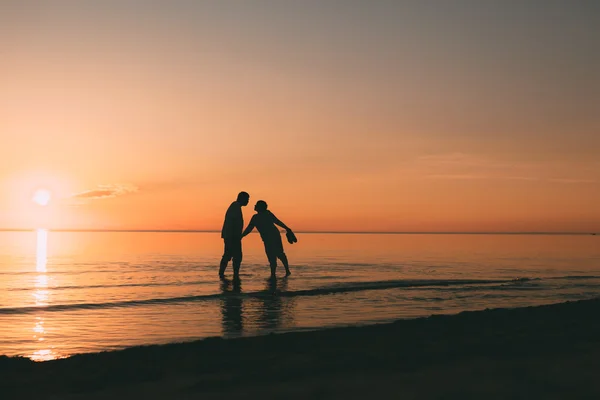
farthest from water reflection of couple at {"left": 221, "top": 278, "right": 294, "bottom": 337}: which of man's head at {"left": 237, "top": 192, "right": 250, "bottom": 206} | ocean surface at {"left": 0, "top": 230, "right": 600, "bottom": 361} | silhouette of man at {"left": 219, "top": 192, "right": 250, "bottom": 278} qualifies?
man's head at {"left": 237, "top": 192, "right": 250, "bottom": 206}

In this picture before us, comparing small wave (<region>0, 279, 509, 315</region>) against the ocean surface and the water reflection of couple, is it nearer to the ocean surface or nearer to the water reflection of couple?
the ocean surface

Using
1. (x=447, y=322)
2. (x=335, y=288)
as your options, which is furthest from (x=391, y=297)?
(x=447, y=322)

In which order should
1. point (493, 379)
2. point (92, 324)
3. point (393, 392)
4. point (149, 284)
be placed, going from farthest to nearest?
point (149, 284), point (92, 324), point (493, 379), point (393, 392)

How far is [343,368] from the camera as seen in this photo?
19.4 feet

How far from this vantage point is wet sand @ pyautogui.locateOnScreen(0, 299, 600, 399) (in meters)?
4.95

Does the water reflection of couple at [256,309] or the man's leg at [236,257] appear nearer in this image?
the water reflection of couple at [256,309]

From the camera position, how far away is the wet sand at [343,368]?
495 centimetres

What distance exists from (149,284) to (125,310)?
5.91m

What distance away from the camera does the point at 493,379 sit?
5.25m

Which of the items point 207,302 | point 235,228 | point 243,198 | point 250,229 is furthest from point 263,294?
point 243,198

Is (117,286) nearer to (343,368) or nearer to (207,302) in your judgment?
(207,302)

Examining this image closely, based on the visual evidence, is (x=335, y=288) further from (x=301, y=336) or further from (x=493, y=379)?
(x=493, y=379)

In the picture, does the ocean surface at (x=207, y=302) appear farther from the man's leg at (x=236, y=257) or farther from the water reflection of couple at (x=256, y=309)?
the man's leg at (x=236, y=257)

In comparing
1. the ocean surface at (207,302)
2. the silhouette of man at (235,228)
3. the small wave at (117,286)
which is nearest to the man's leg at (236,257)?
the silhouette of man at (235,228)
